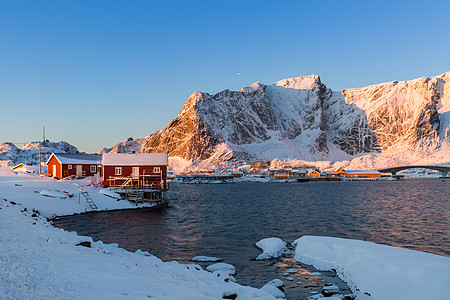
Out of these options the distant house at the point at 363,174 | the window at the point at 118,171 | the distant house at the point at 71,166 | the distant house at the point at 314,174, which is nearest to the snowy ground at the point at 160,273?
the window at the point at 118,171

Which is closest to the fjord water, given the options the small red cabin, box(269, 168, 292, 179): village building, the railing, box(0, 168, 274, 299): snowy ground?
box(0, 168, 274, 299): snowy ground

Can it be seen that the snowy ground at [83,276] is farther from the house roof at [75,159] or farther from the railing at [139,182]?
the house roof at [75,159]

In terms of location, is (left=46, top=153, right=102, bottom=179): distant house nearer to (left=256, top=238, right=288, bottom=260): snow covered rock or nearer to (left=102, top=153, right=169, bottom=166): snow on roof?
(left=102, top=153, right=169, bottom=166): snow on roof

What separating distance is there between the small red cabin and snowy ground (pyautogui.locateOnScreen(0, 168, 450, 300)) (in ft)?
109

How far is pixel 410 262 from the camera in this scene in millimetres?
14992

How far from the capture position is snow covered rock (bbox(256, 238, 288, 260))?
20855 millimetres

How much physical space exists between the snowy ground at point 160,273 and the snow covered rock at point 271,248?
9cm

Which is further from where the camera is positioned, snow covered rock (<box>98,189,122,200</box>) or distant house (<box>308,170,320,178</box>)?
distant house (<box>308,170,320,178</box>)

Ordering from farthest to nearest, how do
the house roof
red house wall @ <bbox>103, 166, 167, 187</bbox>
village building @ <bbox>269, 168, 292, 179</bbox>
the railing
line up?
village building @ <bbox>269, 168, 292, 179</bbox>, the house roof, red house wall @ <bbox>103, 166, 167, 187</bbox>, the railing

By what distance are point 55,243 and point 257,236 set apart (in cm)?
1754

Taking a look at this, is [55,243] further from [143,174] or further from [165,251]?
[143,174]

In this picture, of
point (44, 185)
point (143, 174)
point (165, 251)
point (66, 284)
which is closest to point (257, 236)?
point (165, 251)

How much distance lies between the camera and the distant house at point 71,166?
65.1 meters

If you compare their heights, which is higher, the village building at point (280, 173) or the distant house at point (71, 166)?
the distant house at point (71, 166)
